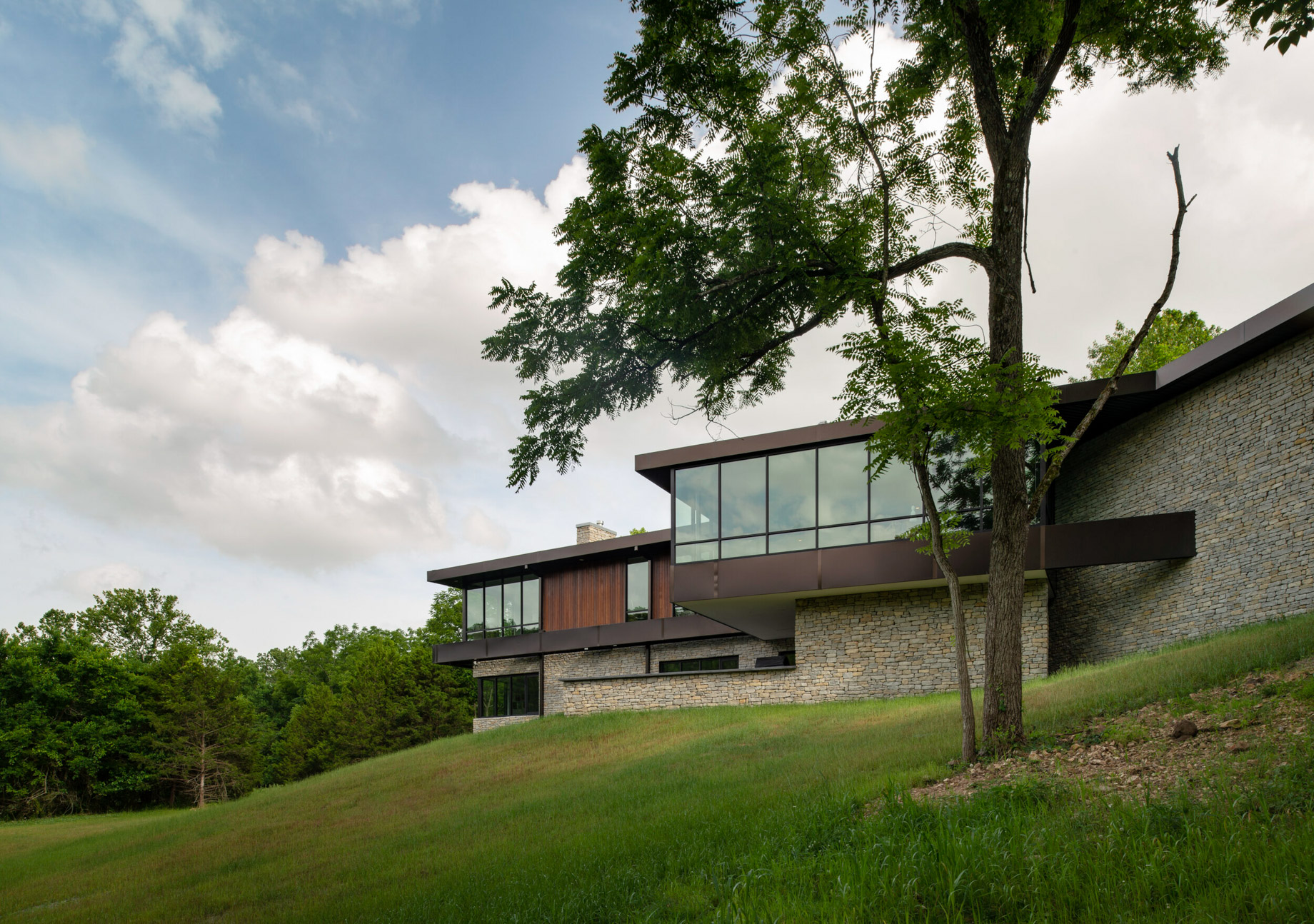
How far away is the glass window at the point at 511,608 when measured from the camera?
29.5 m

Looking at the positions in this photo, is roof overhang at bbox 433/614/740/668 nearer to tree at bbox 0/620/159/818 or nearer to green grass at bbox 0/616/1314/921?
green grass at bbox 0/616/1314/921

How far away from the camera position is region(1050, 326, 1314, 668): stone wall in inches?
520

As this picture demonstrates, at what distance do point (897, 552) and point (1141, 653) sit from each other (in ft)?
15.1

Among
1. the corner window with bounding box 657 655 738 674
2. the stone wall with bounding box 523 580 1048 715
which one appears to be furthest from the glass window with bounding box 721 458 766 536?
the corner window with bounding box 657 655 738 674

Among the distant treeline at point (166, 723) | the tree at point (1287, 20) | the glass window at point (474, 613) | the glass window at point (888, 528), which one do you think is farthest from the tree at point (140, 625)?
the tree at point (1287, 20)

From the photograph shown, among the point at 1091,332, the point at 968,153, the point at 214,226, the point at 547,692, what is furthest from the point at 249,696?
the point at 968,153

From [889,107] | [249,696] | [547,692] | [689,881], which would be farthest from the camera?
[249,696]

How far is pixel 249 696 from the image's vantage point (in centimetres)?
5253

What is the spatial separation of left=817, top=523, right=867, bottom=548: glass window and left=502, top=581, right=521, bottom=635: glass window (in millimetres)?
14479

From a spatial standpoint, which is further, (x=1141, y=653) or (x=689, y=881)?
(x=1141, y=653)

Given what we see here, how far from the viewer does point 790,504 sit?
1880cm

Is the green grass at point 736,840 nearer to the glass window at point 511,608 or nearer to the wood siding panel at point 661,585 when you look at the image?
the wood siding panel at point 661,585

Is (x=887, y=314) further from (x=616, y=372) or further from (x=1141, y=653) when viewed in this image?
(x=1141, y=653)

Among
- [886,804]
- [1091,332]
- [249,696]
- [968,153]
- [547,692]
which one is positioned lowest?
[249,696]
